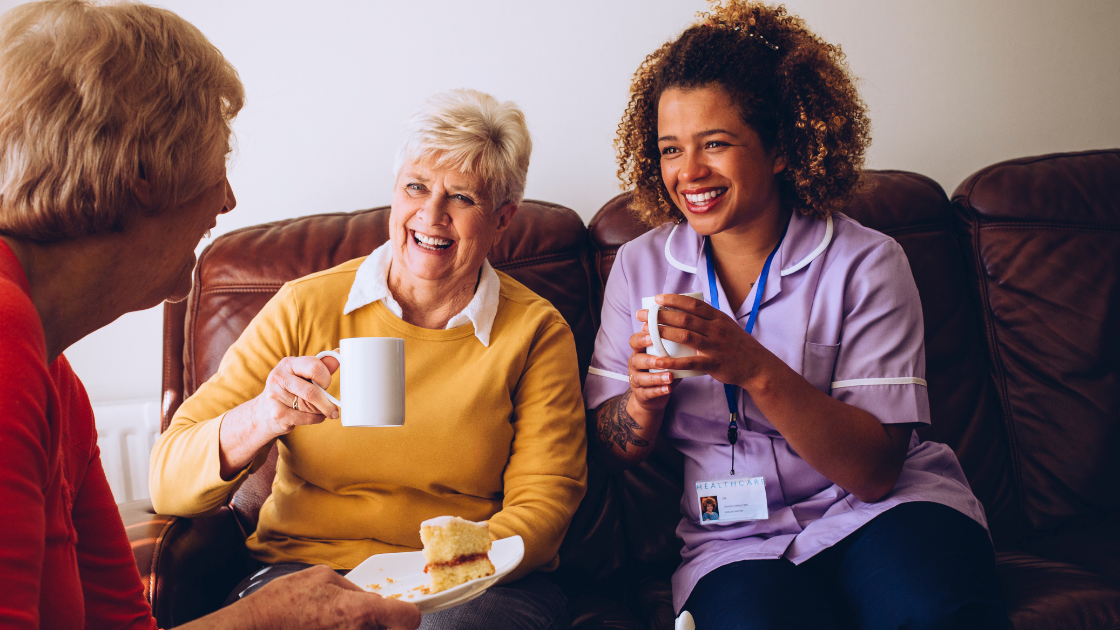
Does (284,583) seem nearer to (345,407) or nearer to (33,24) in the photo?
(345,407)

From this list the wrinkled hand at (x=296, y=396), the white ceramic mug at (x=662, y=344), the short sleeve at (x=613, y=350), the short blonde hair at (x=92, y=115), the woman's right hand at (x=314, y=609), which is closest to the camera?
the short blonde hair at (x=92, y=115)

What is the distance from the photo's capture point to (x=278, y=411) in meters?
1.09

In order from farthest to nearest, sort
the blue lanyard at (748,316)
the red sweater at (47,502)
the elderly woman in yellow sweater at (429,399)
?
the blue lanyard at (748,316), the elderly woman in yellow sweater at (429,399), the red sweater at (47,502)

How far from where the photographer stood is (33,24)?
711 millimetres

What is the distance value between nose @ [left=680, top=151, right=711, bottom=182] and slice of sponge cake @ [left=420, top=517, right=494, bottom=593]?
826 mm

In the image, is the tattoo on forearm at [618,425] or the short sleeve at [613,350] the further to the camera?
the short sleeve at [613,350]

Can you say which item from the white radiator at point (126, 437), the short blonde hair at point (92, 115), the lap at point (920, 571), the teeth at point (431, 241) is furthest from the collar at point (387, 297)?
the white radiator at point (126, 437)

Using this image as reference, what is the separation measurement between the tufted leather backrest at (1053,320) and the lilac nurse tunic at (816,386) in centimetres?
51

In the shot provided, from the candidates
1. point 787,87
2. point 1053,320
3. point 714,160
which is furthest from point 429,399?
point 1053,320

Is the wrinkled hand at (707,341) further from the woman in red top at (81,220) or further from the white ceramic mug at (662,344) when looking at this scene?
the woman in red top at (81,220)

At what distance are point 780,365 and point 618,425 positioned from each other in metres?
0.38

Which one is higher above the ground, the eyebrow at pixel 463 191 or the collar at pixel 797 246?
the eyebrow at pixel 463 191

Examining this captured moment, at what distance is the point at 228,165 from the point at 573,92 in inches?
53.2

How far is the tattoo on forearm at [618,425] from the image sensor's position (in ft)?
4.75
